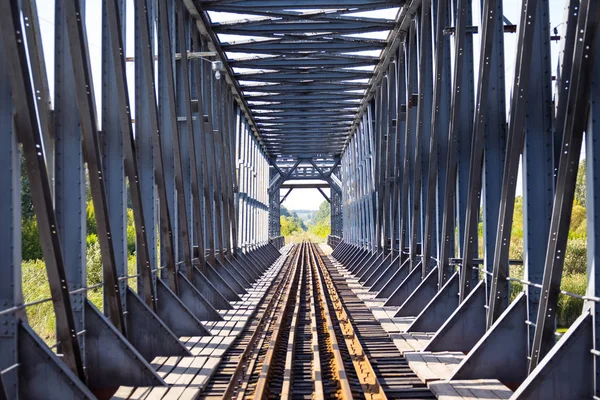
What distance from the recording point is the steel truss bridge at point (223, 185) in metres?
5.97

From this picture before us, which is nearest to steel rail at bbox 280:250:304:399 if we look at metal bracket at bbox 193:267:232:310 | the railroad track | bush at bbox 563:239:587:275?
the railroad track

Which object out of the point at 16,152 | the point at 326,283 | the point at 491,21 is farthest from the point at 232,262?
the point at 16,152

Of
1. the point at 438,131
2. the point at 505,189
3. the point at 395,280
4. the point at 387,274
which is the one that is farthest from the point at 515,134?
the point at 387,274

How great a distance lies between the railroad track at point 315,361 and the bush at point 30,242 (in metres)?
14.2

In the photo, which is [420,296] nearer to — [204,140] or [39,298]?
[204,140]

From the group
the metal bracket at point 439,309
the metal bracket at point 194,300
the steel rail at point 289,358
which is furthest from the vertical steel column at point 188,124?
the metal bracket at point 439,309

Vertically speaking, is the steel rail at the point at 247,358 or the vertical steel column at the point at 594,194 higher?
the vertical steel column at the point at 594,194

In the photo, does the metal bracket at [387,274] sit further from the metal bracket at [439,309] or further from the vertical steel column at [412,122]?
the metal bracket at [439,309]

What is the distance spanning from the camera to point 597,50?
5707 mm

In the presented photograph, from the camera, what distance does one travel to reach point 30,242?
26.4 m

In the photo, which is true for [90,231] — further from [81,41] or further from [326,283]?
[81,41]

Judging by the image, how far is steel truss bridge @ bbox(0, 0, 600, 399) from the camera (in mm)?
5969

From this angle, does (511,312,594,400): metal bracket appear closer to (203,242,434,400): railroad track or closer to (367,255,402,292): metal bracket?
(203,242,434,400): railroad track

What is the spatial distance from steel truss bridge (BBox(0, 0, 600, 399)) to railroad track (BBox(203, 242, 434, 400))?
0.24m
